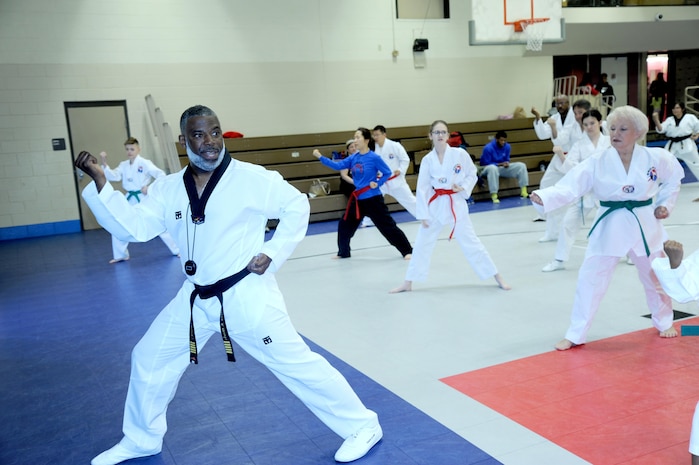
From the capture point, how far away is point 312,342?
4.67 m

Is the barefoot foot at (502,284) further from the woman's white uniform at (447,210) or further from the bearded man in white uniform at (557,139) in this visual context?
the bearded man in white uniform at (557,139)

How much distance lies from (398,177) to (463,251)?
3741 millimetres

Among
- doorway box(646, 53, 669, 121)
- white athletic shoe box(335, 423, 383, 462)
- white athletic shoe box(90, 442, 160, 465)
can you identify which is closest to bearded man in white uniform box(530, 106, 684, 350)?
white athletic shoe box(335, 423, 383, 462)

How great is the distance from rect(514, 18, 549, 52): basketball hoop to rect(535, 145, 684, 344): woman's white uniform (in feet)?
22.6

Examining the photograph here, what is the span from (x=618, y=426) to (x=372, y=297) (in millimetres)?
2989

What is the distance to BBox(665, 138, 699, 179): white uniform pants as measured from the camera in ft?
35.1

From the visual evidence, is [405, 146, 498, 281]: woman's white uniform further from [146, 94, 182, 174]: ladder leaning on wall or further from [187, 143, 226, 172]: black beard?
[146, 94, 182, 174]: ladder leaning on wall

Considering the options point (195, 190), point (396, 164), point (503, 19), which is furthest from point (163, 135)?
point (195, 190)

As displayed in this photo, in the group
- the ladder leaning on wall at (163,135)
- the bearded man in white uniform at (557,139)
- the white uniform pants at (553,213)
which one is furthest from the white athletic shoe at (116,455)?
the ladder leaning on wall at (163,135)

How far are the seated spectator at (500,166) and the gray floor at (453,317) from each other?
4601 millimetres

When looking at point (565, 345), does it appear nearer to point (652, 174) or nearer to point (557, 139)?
point (652, 174)

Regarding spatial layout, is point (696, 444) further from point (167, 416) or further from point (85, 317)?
point (85, 317)

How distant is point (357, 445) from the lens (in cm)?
290

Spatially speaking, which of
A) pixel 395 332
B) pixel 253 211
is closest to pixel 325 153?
pixel 395 332
